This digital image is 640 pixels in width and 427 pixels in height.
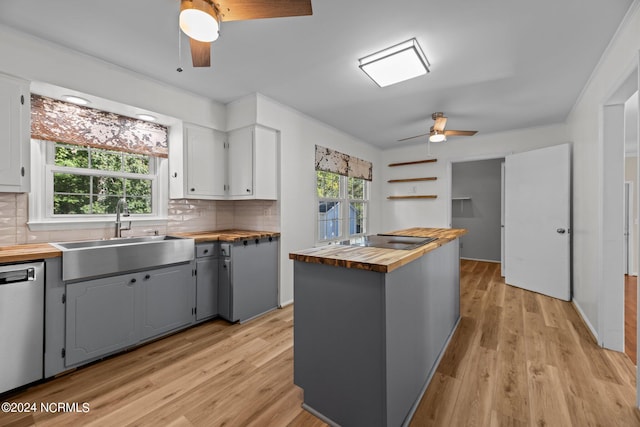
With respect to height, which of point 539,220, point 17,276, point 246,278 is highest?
point 539,220

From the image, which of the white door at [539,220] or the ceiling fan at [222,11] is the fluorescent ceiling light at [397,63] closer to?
the ceiling fan at [222,11]

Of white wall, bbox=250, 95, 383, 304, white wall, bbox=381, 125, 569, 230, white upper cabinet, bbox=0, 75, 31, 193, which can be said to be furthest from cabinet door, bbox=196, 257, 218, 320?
white wall, bbox=381, 125, 569, 230

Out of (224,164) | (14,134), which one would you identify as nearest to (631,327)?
(224,164)

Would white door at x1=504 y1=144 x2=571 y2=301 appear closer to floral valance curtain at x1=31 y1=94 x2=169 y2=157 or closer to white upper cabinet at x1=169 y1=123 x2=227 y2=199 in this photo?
white upper cabinet at x1=169 y1=123 x2=227 y2=199

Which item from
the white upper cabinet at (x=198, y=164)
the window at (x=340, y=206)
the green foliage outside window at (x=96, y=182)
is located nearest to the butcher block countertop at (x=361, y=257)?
the white upper cabinet at (x=198, y=164)

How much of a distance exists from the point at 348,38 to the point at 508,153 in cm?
368

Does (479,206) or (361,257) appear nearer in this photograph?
(361,257)

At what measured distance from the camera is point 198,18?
1339mm

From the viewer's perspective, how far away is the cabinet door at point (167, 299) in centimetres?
239

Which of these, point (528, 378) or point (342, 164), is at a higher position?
point (342, 164)

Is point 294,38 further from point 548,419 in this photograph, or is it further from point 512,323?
point 512,323

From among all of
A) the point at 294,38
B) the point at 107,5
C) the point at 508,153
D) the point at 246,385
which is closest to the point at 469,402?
the point at 246,385

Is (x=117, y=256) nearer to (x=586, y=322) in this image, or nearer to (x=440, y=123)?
(x=440, y=123)

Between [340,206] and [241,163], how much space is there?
1951mm
